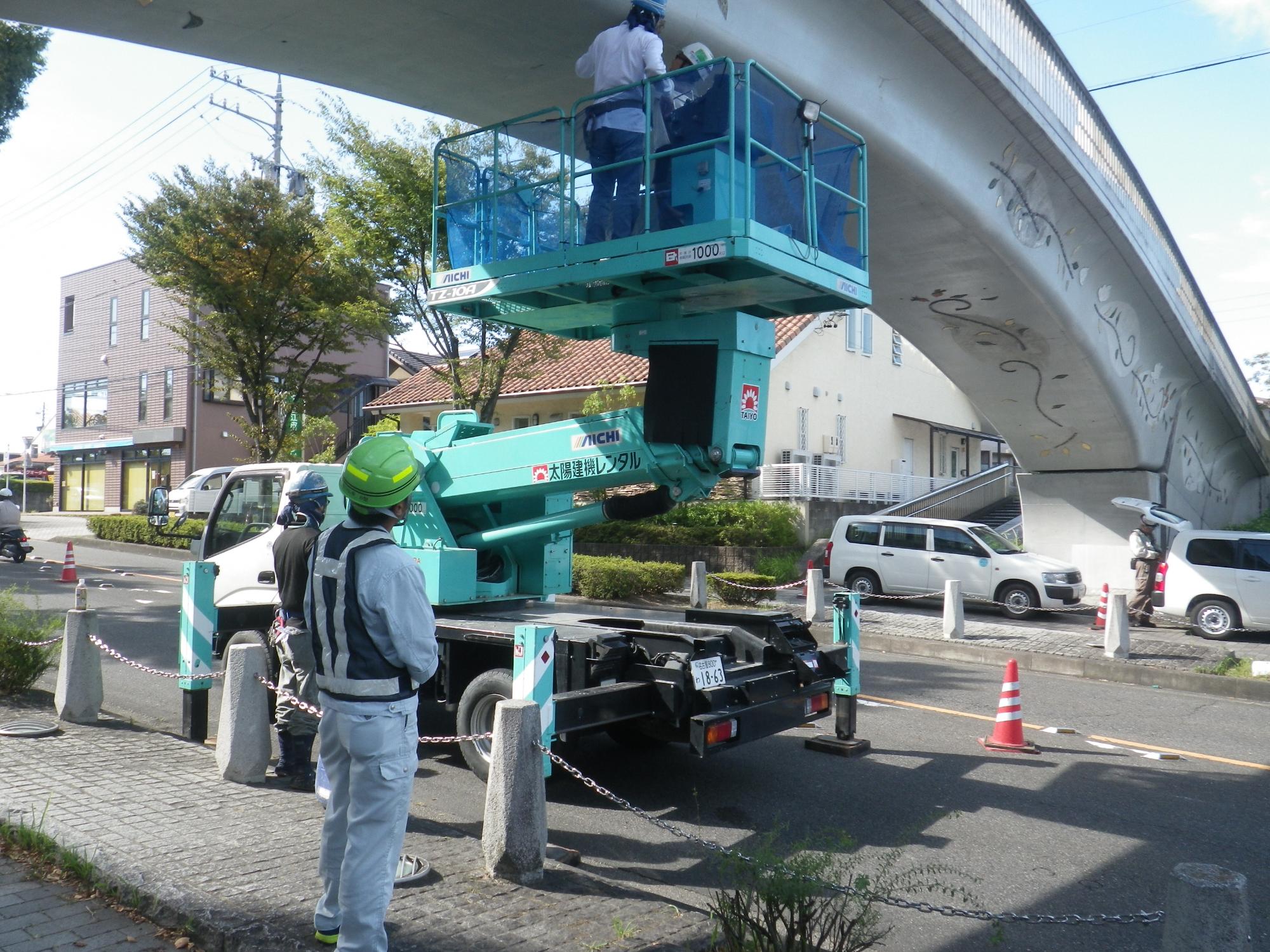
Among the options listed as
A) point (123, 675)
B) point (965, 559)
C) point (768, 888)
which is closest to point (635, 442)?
point (768, 888)

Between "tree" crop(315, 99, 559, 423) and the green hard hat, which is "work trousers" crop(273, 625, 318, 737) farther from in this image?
"tree" crop(315, 99, 559, 423)

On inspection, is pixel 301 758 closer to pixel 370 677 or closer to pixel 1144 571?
pixel 370 677

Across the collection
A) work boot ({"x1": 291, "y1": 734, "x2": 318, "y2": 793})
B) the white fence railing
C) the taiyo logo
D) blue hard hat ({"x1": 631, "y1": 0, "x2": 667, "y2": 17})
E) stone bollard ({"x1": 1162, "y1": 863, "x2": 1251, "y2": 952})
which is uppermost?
blue hard hat ({"x1": 631, "y1": 0, "x2": 667, "y2": 17})

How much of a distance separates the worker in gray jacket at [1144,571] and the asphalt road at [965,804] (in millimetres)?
6472

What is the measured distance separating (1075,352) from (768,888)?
15.7 metres

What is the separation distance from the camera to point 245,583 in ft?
27.6

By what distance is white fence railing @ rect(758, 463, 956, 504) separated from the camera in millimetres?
25766

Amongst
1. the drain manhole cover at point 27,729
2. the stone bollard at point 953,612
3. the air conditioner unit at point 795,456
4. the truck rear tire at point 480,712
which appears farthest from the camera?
the air conditioner unit at point 795,456

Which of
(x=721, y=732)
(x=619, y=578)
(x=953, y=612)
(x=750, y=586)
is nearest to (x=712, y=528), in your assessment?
(x=750, y=586)

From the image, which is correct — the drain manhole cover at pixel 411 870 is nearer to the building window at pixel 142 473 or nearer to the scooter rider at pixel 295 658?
the scooter rider at pixel 295 658

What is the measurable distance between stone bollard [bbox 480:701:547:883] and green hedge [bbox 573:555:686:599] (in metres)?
12.3

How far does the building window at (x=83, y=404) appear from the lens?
44.1m

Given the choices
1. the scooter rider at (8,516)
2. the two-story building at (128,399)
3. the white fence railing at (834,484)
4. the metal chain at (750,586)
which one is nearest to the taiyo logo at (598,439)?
the metal chain at (750,586)

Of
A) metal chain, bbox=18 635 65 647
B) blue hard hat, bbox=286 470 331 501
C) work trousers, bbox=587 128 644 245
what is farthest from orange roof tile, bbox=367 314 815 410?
blue hard hat, bbox=286 470 331 501
